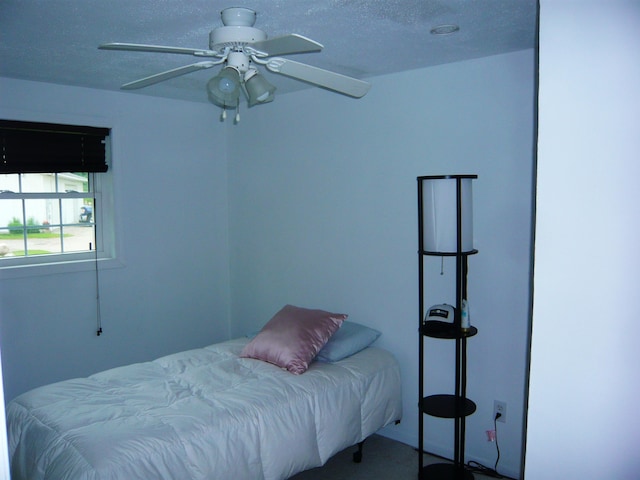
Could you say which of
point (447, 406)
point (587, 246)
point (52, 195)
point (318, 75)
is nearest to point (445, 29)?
point (318, 75)

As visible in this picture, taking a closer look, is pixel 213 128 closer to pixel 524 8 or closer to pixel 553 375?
pixel 524 8

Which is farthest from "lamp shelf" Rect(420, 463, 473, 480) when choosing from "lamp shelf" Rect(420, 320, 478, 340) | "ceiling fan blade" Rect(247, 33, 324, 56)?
"ceiling fan blade" Rect(247, 33, 324, 56)

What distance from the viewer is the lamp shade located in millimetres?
2752

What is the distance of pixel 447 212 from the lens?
278 centimetres

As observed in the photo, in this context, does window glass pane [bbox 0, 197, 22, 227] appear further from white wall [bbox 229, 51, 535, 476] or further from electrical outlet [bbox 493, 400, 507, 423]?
electrical outlet [bbox 493, 400, 507, 423]

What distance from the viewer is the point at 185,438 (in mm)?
2318

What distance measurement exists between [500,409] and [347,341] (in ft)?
3.24

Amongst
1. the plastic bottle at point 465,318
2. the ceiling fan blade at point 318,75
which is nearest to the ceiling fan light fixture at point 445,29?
the ceiling fan blade at point 318,75

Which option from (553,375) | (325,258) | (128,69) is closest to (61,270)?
(128,69)

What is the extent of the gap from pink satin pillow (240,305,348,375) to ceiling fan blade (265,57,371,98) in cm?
158

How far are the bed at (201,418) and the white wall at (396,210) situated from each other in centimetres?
50

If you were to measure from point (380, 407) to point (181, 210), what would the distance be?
7.39 ft

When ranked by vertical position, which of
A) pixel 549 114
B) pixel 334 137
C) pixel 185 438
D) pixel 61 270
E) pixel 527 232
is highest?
pixel 334 137

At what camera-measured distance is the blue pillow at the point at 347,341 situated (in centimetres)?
325
